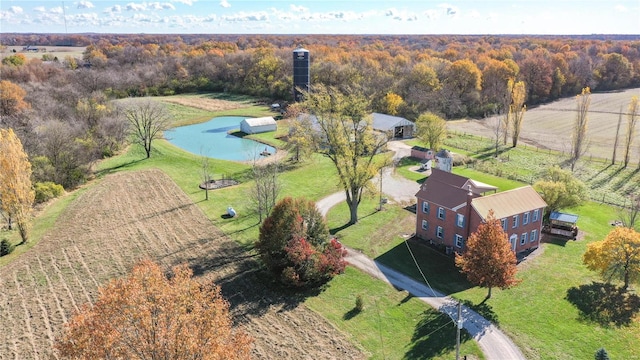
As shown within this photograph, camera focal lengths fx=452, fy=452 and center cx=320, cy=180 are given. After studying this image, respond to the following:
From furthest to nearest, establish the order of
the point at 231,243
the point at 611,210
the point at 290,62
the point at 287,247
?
1. the point at 290,62
2. the point at 611,210
3. the point at 231,243
4. the point at 287,247

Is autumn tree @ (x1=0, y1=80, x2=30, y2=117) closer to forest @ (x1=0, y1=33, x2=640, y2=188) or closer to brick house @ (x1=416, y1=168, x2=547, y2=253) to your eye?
forest @ (x1=0, y1=33, x2=640, y2=188)

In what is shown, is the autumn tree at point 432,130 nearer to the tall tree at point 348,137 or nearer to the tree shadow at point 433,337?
the tall tree at point 348,137

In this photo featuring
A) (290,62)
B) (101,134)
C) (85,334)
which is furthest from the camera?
(290,62)

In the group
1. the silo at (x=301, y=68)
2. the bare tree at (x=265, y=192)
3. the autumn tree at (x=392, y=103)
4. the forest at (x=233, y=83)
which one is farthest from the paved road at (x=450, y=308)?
the silo at (x=301, y=68)

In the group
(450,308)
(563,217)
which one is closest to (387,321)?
(450,308)

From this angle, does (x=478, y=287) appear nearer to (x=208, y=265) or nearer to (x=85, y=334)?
(x=208, y=265)

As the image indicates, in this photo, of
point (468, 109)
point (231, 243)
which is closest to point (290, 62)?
point (468, 109)
